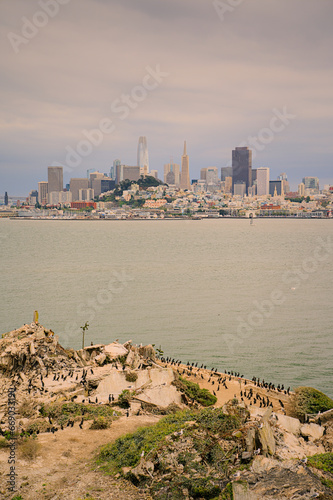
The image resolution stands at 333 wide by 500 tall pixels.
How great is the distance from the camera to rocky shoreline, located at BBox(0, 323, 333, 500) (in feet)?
A: 20.8

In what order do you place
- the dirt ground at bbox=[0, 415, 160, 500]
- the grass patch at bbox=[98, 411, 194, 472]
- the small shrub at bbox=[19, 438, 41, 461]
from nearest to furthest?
the dirt ground at bbox=[0, 415, 160, 500] → the grass patch at bbox=[98, 411, 194, 472] → the small shrub at bbox=[19, 438, 41, 461]

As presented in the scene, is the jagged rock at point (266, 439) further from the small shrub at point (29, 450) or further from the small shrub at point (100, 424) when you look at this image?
the small shrub at point (29, 450)

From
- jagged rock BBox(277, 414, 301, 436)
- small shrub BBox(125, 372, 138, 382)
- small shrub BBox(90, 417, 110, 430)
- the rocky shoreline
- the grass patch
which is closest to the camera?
the rocky shoreline

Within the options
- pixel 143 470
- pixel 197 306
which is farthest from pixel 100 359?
pixel 197 306

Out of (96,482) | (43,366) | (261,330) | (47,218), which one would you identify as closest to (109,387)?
(43,366)

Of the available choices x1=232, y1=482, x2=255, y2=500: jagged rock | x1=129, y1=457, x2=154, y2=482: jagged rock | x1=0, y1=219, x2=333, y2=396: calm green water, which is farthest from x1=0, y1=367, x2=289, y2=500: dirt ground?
x1=0, y1=219, x2=333, y2=396: calm green water

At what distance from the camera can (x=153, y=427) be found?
811 centimetres

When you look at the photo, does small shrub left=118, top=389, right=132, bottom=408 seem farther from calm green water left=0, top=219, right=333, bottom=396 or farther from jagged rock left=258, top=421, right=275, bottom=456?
calm green water left=0, top=219, right=333, bottom=396

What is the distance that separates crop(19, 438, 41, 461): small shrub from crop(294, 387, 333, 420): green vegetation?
582cm

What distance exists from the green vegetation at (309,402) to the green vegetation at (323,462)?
11.5 ft

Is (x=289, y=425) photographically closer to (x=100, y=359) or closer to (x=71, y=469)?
(x=71, y=469)

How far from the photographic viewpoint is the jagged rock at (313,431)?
28.0ft

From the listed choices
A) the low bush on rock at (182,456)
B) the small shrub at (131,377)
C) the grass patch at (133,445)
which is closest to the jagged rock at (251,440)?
the low bush on rock at (182,456)

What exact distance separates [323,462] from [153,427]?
2833mm
